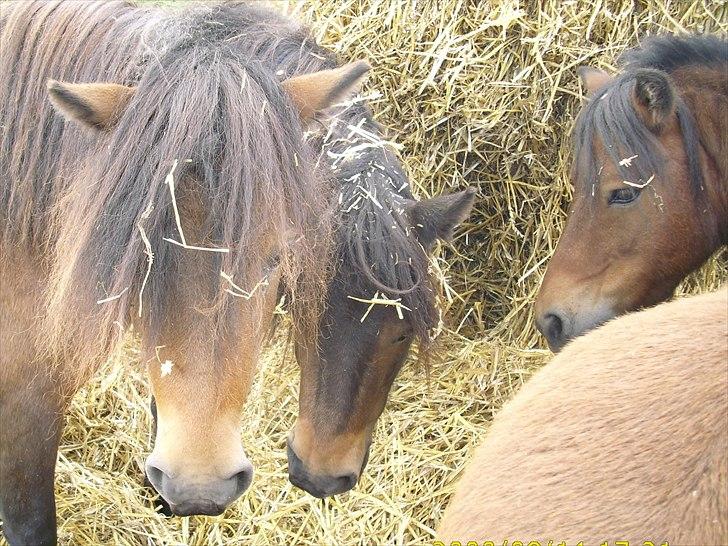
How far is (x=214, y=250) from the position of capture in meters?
1.76

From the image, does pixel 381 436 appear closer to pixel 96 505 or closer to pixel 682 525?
pixel 96 505

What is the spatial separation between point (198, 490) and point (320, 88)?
117cm

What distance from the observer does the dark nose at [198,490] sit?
1.74 metres

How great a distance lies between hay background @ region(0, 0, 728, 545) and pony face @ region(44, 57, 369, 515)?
1723 millimetres

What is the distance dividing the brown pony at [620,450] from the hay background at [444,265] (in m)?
2.32

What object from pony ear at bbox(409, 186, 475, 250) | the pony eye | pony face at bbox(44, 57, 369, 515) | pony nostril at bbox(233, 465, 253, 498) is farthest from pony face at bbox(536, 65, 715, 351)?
pony nostril at bbox(233, 465, 253, 498)

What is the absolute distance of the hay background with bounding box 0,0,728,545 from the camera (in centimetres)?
344

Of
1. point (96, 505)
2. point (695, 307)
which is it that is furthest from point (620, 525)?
point (96, 505)

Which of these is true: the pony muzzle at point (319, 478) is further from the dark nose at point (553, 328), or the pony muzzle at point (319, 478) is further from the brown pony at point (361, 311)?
the dark nose at point (553, 328)

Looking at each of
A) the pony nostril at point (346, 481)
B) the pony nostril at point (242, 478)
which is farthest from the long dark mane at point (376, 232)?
the pony nostril at point (242, 478)

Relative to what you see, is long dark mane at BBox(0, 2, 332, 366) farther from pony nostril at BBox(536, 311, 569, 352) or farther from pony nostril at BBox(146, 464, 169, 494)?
pony nostril at BBox(536, 311, 569, 352)

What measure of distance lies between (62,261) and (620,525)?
5.35 feet

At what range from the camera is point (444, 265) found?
415 cm

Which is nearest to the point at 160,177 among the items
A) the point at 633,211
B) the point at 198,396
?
the point at 198,396
